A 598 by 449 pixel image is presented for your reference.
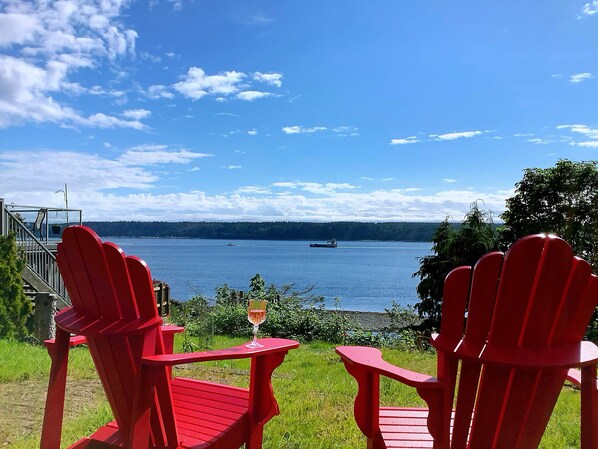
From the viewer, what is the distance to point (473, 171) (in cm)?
2398

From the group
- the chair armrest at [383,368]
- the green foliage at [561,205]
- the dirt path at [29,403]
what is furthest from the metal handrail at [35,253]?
the green foliage at [561,205]

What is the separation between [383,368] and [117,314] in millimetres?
1038

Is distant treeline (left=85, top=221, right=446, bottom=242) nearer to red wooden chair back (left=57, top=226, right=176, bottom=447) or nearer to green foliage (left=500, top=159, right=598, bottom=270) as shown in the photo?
green foliage (left=500, top=159, right=598, bottom=270)

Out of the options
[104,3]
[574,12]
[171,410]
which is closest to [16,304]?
[104,3]

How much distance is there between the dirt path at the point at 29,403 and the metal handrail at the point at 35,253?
5.95 meters

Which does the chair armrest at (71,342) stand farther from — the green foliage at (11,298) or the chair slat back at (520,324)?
the green foliage at (11,298)

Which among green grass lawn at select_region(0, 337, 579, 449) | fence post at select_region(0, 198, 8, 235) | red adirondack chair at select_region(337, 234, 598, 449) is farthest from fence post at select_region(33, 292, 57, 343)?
red adirondack chair at select_region(337, 234, 598, 449)

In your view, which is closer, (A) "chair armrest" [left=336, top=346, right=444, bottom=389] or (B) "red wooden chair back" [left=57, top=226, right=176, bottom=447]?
(A) "chair armrest" [left=336, top=346, right=444, bottom=389]

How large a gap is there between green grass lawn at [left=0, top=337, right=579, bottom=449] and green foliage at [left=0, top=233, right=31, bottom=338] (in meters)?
0.61

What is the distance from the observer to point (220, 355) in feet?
6.01

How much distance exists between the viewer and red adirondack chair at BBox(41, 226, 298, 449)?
1725mm

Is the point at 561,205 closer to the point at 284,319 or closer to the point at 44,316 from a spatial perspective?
the point at 284,319

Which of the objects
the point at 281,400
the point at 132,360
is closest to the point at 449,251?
the point at 281,400

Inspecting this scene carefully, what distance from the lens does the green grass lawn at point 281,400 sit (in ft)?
9.66
